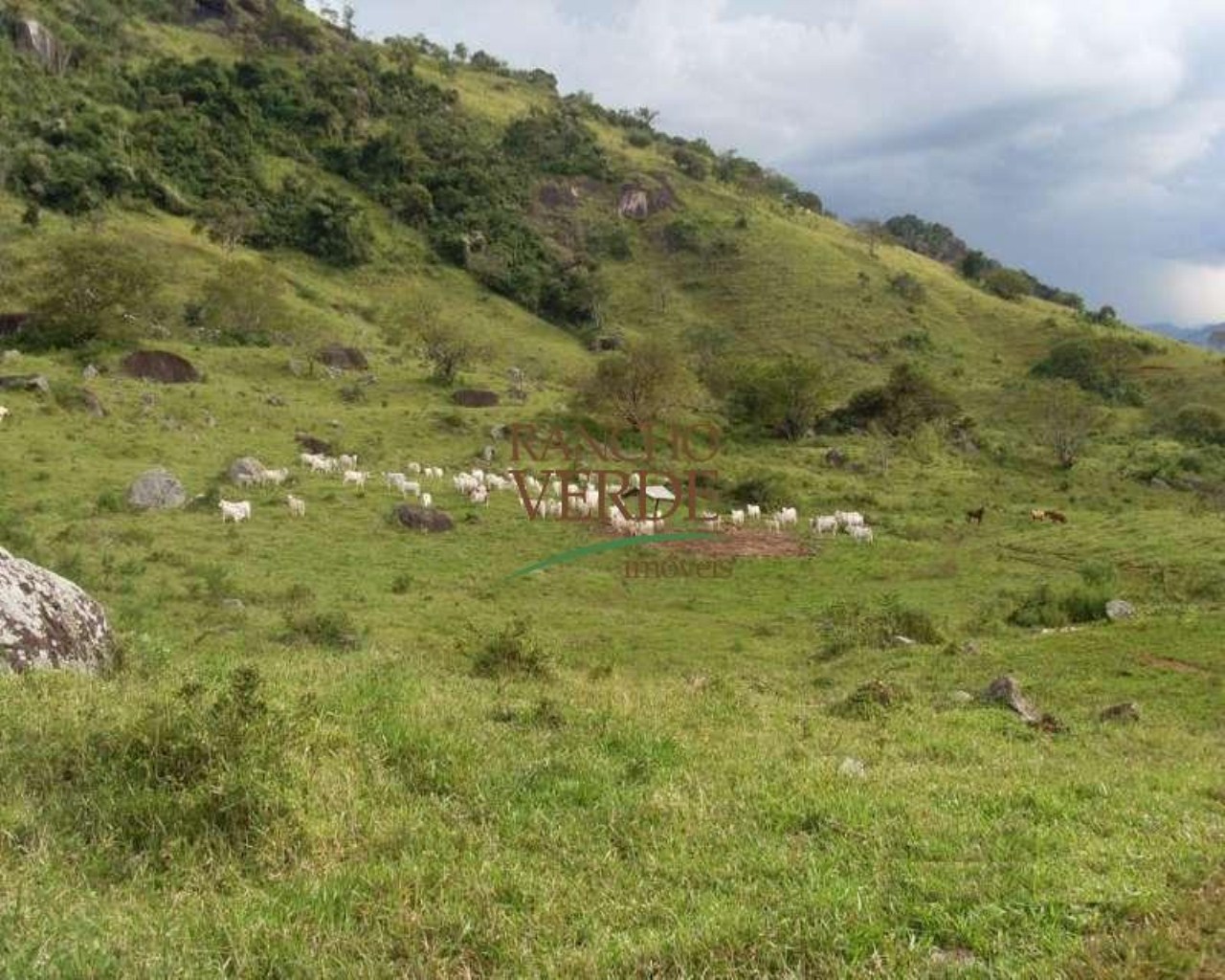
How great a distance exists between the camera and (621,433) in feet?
119

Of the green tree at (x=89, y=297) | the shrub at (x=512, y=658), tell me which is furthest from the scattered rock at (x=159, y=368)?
the shrub at (x=512, y=658)

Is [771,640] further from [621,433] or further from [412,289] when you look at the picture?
[412,289]

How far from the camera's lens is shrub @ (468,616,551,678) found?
11.2 metres

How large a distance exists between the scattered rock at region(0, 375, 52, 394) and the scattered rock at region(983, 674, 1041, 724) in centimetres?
2716

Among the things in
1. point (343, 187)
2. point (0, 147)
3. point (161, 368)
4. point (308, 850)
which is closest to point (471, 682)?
point (308, 850)

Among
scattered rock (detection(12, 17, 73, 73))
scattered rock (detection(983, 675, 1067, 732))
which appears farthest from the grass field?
scattered rock (detection(12, 17, 73, 73))

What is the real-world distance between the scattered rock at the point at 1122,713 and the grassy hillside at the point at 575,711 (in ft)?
0.54

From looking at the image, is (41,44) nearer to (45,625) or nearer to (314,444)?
(314,444)

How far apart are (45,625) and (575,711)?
482 centimetres

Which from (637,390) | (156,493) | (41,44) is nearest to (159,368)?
(156,493)

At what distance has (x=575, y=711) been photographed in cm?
820

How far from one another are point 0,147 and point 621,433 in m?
42.6

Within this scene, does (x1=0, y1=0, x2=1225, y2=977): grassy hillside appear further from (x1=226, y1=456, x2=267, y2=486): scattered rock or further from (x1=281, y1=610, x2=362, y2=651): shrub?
(x1=226, y1=456, x2=267, y2=486): scattered rock

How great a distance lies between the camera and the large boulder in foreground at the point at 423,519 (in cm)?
2305
